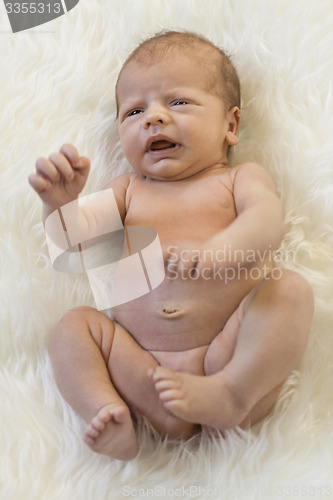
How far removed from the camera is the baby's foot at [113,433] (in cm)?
91

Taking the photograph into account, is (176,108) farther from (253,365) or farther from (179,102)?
(253,365)

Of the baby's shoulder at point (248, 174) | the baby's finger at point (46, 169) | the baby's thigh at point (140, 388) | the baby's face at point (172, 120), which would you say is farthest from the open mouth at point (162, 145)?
the baby's thigh at point (140, 388)

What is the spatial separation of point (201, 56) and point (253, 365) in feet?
1.74

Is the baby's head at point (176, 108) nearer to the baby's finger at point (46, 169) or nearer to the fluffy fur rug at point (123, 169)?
the fluffy fur rug at point (123, 169)

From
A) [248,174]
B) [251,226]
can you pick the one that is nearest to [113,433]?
[251,226]

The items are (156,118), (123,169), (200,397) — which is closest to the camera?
(200,397)

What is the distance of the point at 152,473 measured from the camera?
95cm

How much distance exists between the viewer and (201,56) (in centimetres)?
111

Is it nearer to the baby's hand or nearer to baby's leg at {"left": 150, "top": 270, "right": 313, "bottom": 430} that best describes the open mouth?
the baby's hand

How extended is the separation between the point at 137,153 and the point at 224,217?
0.61ft

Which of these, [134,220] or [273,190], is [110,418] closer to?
[134,220]

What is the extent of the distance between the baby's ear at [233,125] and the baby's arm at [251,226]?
0.10 metres

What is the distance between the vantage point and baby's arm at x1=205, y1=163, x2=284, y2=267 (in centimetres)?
93

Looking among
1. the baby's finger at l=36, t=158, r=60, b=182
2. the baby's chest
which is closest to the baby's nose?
the baby's chest
